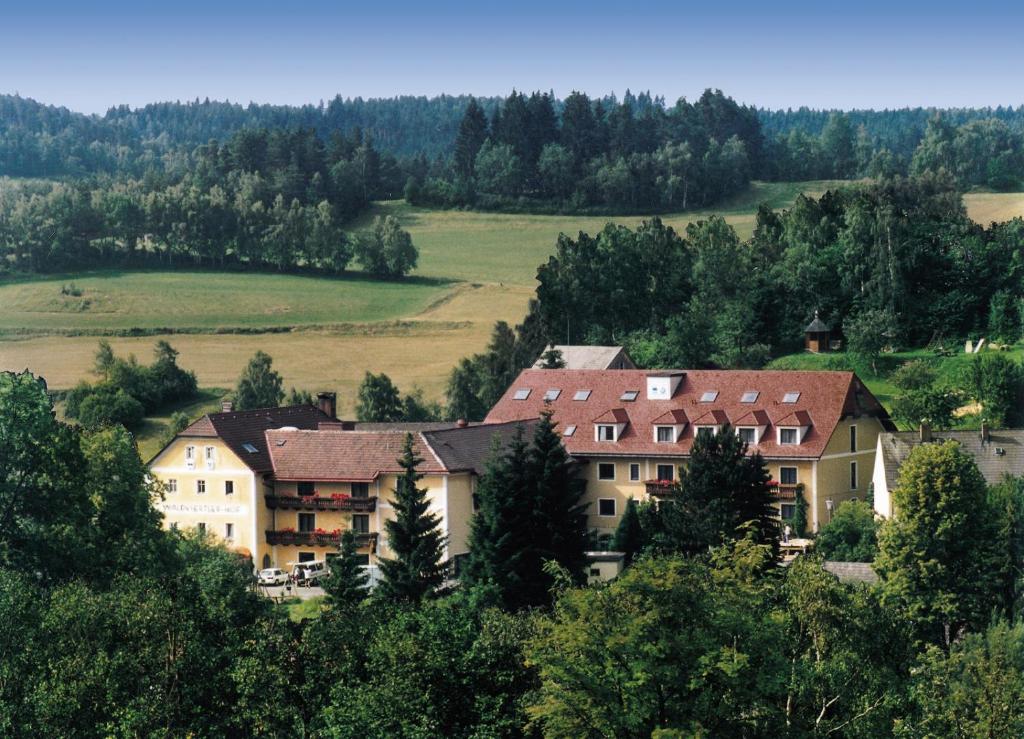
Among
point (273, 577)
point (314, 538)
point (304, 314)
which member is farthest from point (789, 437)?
point (304, 314)

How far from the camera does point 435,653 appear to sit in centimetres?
2861

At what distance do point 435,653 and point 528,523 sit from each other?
15.0m

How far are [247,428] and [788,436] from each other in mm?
14970

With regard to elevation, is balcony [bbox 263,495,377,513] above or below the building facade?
below

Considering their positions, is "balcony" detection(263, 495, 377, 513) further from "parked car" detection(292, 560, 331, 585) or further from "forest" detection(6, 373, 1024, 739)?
"forest" detection(6, 373, 1024, 739)

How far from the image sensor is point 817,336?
232 ft

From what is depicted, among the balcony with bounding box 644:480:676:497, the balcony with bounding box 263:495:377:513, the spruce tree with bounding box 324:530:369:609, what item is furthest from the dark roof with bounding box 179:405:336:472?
the spruce tree with bounding box 324:530:369:609

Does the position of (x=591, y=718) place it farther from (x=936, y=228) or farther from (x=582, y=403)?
(x=936, y=228)

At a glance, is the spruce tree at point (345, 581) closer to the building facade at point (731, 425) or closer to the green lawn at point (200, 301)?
the building facade at point (731, 425)

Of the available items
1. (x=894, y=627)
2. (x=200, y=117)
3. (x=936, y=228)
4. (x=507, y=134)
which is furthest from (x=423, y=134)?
(x=894, y=627)

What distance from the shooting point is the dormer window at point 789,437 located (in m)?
54.0

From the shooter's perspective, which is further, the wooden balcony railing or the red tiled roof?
the red tiled roof

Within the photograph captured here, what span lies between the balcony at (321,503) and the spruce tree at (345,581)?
960 centimetres

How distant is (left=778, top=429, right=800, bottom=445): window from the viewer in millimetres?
54094
